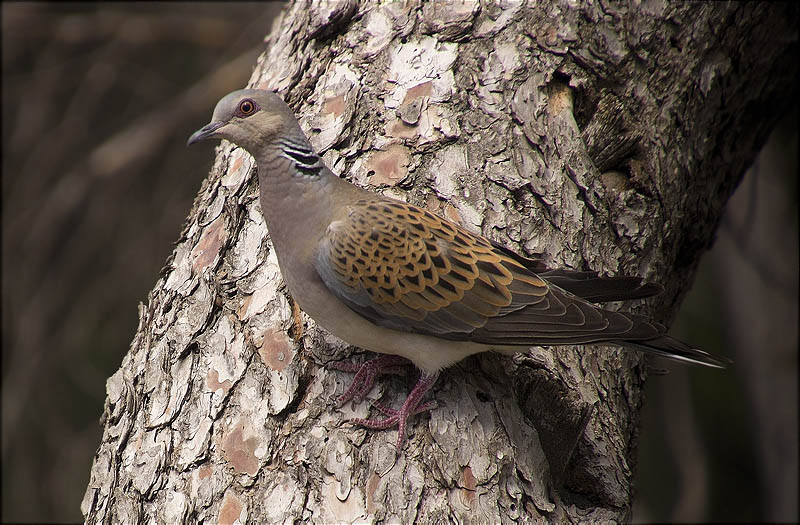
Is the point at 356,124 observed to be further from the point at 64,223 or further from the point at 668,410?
the point at 668,410

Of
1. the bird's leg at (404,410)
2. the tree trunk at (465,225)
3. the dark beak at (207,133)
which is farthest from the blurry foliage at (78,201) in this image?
the bird's leg at (404,410)

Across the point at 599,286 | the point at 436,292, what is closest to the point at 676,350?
the point at 599,286

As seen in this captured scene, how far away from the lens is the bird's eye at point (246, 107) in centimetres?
312

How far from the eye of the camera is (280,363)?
301 centimetres

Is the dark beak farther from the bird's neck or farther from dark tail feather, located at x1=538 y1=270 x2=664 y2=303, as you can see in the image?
dark tail feather, located at x1=538 y1=270 x2=664 y2=303

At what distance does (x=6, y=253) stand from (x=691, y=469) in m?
5.55

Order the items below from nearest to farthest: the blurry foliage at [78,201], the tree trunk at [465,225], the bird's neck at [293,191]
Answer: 1. the tree trunk at [465,225]
2. the bird's neck at [293,191]
3. the blurry foliage at [78,201]

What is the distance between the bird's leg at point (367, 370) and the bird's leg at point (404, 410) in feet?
0.30

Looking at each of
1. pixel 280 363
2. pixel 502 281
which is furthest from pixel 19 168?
pixel 502 281

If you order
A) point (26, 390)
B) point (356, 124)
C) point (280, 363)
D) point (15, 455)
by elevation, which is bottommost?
point (15, 455)

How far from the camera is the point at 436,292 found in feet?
9.76

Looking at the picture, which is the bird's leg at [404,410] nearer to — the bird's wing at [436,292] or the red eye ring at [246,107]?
the bird's wing at [436,292]

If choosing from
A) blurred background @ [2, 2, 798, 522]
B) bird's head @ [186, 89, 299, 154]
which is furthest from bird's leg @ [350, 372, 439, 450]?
blurred background @ [2, 2, 798, 522]

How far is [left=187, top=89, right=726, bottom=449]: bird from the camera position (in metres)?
2.96
